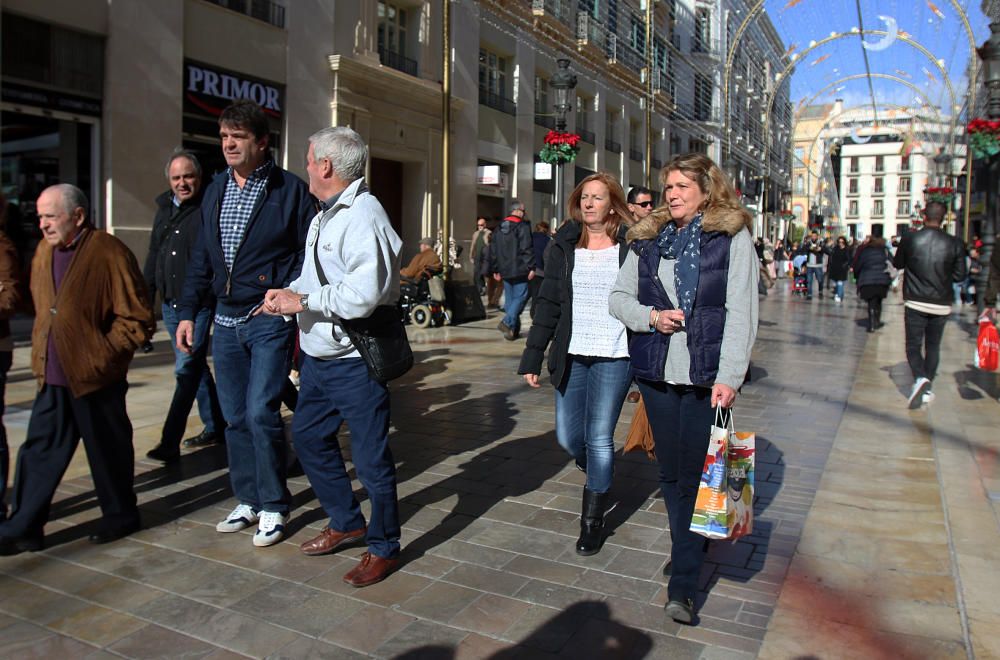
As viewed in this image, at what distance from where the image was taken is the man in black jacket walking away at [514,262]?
40.1 ft

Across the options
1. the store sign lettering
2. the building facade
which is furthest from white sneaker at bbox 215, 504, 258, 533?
the store sign lettering

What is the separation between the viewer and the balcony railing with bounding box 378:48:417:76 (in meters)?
19.8

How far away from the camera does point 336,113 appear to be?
57.8ft

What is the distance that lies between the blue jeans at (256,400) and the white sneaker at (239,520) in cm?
4

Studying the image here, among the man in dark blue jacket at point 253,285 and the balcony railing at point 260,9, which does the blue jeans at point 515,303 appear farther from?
the man in dark blue jacket at point 253,285

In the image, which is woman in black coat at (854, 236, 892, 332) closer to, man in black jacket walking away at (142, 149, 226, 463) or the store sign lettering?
the store sign lettering

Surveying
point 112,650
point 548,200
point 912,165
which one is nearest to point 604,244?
point 112,650

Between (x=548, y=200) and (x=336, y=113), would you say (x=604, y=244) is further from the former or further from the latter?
(x=548, y=200)

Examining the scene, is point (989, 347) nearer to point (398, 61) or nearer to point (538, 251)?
point (538, 251)

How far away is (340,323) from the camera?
3.52 m

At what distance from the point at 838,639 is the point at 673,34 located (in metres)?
30.4

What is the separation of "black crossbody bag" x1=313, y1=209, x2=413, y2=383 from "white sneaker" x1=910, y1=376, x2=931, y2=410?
19.2ft

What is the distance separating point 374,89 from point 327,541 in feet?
53.9

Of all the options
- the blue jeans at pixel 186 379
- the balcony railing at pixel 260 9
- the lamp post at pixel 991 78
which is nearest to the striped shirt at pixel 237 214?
the blue jeans at pixel 186 379
